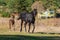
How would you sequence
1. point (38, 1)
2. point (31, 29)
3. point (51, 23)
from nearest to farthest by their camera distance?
point (31, 29)
point (51, 23)
point (38, 1)

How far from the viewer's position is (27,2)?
5016 centimetres

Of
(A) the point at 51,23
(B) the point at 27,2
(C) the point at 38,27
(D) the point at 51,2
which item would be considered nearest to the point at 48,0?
(D) the point at 51,2

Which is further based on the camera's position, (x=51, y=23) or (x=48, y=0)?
(x=48, y=0)

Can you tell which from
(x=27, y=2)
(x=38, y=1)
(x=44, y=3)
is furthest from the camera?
(x=38, y=1)

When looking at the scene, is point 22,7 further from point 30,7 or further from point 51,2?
point 51,2

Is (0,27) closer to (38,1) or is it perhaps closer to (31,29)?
(31,29)

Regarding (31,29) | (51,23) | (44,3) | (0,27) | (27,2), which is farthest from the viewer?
(44,3)

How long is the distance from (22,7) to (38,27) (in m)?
18.2

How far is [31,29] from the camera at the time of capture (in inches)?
1214

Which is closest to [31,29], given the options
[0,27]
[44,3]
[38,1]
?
[0,27]

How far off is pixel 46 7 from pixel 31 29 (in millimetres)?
24076

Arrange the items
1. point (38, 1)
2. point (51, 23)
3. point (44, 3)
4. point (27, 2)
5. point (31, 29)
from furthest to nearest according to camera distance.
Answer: point (38, 1)
point (44, 3)
point (27, 2)
point (51, 23)
point (31, 29)

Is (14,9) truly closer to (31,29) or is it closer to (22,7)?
(22,7)

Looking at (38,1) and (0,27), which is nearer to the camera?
(0,27)
